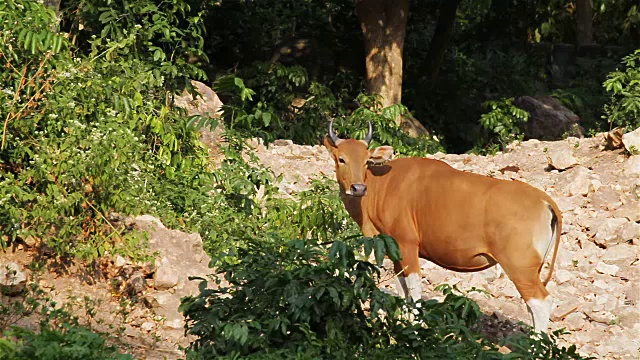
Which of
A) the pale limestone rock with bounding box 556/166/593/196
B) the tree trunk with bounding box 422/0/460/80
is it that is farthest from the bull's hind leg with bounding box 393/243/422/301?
the tree trunk with bounding box 422/0/460/80

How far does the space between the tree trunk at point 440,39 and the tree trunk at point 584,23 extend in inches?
309

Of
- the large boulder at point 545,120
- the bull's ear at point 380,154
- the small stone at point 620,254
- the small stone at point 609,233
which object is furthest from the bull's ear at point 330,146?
the large boulder at point 545,120

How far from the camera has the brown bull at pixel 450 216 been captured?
32.1ft

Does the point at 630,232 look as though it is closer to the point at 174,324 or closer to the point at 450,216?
the point at 450,216

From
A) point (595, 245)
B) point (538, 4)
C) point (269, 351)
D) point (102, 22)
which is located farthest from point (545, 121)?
point (269, 351)

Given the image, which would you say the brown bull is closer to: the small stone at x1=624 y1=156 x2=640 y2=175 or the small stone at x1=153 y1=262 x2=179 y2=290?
the small stone at x1=153 y1=262 x2=179 y2=290

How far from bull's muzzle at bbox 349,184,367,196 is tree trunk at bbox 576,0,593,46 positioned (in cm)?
1919

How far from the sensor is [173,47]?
14883 millimetres

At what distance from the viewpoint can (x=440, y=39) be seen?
2125cm

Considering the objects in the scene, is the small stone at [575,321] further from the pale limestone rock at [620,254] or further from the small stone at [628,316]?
the pale limestone rock at [620,254]

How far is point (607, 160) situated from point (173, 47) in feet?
19.5

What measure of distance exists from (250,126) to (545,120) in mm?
9420

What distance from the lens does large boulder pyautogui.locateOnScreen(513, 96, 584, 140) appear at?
20.5m

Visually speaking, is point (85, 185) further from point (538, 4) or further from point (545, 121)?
point (538, 4)
